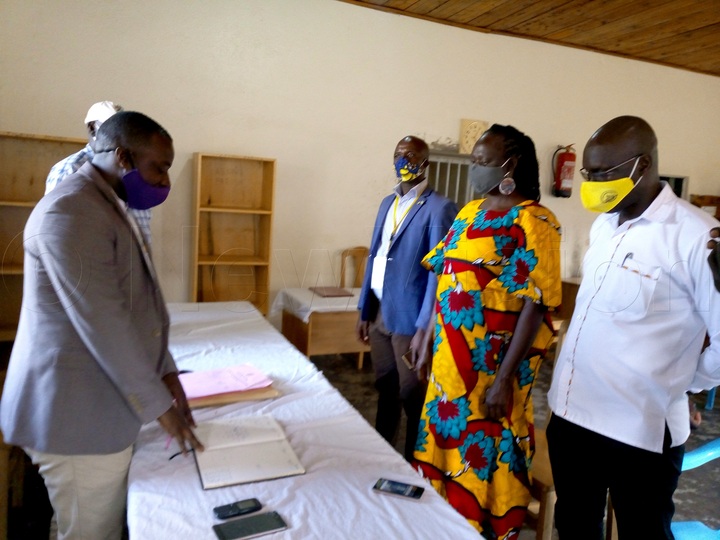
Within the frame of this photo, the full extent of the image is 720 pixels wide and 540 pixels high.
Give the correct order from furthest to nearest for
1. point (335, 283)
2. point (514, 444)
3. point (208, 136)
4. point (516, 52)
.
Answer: point (516, 52), point (335, 283), point (208, 136), point (514, 444)

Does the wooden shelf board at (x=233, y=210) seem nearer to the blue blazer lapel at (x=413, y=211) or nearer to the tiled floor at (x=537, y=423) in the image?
the tiled floor at (x=537, y=423)

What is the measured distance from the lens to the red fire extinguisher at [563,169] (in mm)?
4848

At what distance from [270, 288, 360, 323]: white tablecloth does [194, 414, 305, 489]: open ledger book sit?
2153 millimetres

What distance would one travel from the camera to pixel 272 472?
3.81 feet

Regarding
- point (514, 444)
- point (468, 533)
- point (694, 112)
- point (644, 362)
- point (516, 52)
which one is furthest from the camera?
point (694, 112)

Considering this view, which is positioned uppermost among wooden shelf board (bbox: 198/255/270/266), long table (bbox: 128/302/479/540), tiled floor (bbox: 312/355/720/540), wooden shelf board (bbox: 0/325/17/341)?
wooden shelf board (bbox: 198/255/270/266)

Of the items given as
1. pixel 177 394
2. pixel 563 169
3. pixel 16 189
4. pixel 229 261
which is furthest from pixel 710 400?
pixel 16 189

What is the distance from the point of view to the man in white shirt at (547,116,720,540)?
131 centimetres

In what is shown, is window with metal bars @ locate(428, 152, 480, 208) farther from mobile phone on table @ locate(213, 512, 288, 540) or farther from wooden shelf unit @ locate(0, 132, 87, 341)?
mobile phone on table @ locate(213, 512, 288, 540)

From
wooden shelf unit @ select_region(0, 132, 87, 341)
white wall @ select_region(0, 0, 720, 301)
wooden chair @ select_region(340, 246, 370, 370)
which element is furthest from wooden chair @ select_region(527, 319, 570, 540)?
wooden shelf unit @ select_region(0, 132, 87, 341)

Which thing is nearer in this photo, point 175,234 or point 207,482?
point 207,482

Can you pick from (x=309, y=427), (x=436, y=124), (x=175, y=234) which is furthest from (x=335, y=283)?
(x=309, y=427)

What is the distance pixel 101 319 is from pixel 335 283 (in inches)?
128

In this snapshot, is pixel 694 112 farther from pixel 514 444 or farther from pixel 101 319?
pixel 101 319
